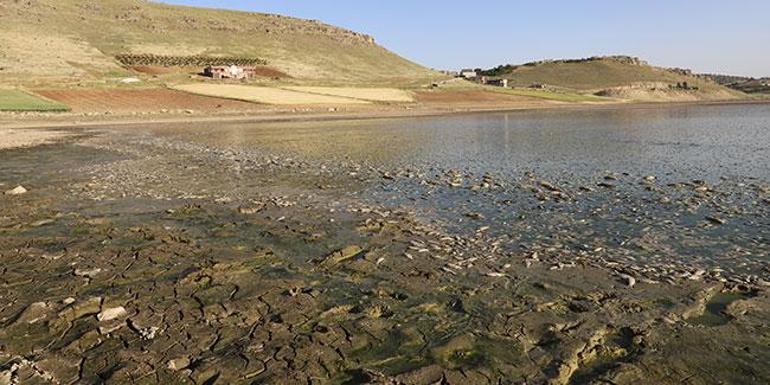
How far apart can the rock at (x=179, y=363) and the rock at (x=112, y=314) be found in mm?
1922

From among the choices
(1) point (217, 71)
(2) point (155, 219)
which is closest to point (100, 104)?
(1) point (217, 71)

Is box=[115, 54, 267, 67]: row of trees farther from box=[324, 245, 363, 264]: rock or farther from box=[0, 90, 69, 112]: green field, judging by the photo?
box=[324, 245, 363, 264]: rock

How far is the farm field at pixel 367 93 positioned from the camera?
326ft

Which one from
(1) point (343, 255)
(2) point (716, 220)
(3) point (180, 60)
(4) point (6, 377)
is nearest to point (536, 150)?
(2) point (716, 220)

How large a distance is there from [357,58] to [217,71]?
82.5 m

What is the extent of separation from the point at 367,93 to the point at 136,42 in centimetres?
8432

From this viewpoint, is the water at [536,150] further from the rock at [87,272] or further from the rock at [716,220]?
the rock at [87,272]

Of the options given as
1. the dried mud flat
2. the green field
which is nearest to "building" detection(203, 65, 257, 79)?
the green field

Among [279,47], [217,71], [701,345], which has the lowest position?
[701,345]

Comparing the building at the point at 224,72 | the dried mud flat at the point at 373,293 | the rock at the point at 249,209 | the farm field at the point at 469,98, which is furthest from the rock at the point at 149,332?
the building at the point at 224,72

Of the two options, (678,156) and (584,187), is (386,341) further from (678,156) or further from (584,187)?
(678,156)

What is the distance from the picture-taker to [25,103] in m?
65.9

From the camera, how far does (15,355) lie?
686cm

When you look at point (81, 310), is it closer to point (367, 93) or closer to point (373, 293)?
point (373, 293)
